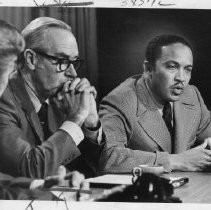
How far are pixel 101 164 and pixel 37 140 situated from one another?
25 centimetres

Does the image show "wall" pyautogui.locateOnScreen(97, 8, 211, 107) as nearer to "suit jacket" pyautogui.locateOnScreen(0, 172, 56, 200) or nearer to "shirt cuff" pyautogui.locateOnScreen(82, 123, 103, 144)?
"shirt cuff" pyautogui.locateOnScreen(82, 123, 103, 144)

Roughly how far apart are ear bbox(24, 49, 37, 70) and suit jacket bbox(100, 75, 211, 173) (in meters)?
0.30

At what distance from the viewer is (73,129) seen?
148cm

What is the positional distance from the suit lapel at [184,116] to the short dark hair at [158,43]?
19 cm

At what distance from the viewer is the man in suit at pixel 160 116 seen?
152 centimetres

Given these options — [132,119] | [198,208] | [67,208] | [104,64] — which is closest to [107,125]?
[132,119]

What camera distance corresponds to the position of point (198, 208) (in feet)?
4.60

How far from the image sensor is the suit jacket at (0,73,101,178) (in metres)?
1.44

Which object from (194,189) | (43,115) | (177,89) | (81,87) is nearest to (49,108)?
(43,115)

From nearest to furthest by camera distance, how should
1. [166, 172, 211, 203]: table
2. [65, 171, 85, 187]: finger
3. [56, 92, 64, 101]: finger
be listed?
[166, 172, 211, 203]: table
[65, 171, 85, 187]: finger
[56, 92, 64, 101]: finger

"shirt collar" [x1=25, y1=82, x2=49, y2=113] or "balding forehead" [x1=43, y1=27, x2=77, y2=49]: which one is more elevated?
"balding forehead" [x1=43, y1=27, x2=77, y2=49]

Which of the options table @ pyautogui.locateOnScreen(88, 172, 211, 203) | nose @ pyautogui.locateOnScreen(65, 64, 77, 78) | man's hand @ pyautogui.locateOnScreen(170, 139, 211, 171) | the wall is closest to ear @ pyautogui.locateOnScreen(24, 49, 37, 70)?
nose @ pyautogui.locateOnScreen(65, 64, 77, 78)

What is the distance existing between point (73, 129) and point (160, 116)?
342mm

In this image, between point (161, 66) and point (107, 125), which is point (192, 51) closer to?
point (161, 66)
